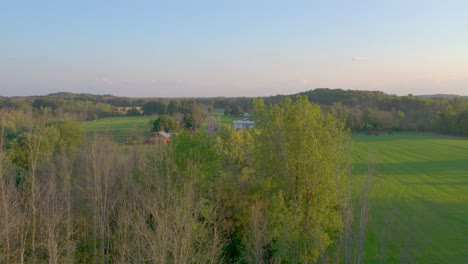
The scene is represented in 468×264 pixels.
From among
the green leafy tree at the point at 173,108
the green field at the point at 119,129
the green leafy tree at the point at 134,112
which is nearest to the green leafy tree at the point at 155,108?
the green leafy tree at the point at 134,112

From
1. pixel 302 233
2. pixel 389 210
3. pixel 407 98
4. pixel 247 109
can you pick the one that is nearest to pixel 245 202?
pixel 302 233

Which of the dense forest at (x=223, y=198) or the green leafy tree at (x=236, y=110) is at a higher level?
the green leafy tree at (x=236, y=110)

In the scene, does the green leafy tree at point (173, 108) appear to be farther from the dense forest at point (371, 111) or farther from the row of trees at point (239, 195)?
the row of trees at point (239, 195)

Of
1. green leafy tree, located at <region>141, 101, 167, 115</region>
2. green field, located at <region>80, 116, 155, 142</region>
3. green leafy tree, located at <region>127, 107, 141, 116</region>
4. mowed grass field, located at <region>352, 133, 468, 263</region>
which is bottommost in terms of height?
mowed grass field, located at <region>352, 133, 468, 263</region>

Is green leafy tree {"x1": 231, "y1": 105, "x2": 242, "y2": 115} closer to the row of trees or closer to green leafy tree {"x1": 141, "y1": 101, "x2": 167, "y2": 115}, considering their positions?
green leafy tree {"x1": 141, "y1": 101, "x2": 167, "y2": 115}

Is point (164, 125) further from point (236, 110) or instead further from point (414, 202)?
point (236, 110)

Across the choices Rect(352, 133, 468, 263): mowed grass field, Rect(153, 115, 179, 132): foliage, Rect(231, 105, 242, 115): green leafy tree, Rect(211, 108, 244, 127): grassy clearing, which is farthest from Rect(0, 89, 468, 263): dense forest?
Rect(231, 105, 242, 115): green leafy tree

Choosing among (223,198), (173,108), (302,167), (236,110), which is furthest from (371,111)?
(302,167)

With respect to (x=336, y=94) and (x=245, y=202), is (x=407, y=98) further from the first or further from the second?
(x=245, y=202)

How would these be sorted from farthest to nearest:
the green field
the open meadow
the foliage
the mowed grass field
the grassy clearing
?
the grassy clearing → the green field → the foliage → the mowed grass field → the open meadow
